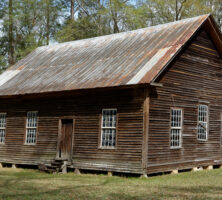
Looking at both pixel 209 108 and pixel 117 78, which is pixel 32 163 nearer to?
pixel 117 78

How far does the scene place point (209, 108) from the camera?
818 inches

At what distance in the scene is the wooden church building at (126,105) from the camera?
57.0ft

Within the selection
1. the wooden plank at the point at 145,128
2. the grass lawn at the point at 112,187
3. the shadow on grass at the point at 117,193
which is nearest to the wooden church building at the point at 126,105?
the wooden plank at the point at 145,128

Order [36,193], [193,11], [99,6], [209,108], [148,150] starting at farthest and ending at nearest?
1. [99,6]
2. [193,11]
3. [209,108]
4. [148,150]
5. [36,193]

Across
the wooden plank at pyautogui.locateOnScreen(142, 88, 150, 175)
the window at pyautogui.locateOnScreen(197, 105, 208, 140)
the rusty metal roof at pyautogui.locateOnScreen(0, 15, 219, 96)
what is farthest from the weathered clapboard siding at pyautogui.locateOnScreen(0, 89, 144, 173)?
the window at pyautogui.locateOnScreen(197, 105, 208, 140)

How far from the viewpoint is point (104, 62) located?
2072 centimetres

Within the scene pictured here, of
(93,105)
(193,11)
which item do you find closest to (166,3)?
(193,11)

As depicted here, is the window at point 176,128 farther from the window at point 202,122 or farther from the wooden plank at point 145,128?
the wooden plank at point 145,128

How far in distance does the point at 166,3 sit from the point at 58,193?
31.1m

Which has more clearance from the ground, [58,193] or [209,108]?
[209,108]

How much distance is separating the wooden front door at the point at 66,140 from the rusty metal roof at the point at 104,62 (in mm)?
1759

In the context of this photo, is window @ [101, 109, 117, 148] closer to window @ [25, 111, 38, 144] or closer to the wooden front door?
the wooden front door

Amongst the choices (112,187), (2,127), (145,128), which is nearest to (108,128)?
(145,128)

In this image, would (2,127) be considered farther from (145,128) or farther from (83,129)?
(145,128)
